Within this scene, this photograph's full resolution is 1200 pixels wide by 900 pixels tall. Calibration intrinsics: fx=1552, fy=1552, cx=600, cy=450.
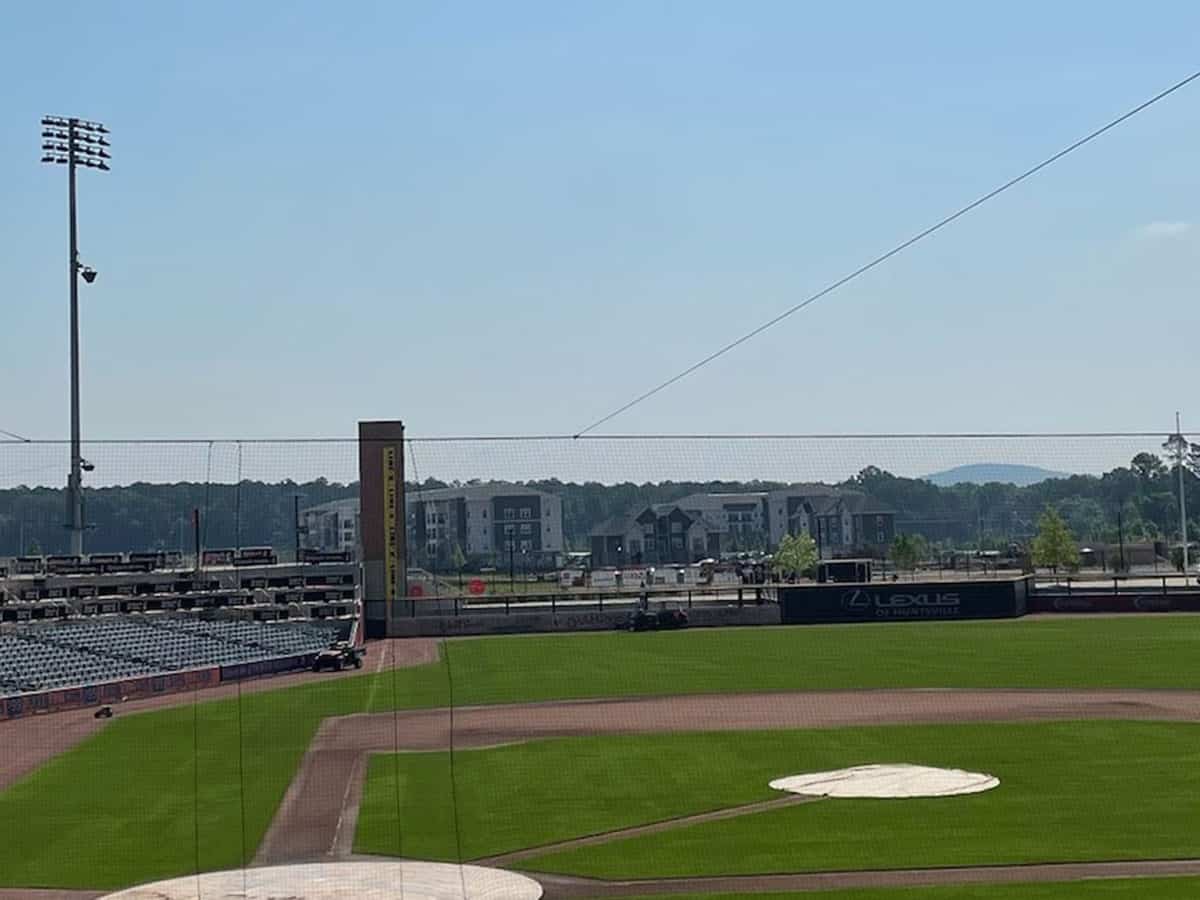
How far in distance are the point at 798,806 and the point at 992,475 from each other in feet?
20.4

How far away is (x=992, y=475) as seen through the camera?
83.0ft

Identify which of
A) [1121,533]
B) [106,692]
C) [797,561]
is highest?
[1121,533]

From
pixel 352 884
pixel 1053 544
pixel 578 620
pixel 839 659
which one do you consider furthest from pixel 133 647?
pixel 352 884

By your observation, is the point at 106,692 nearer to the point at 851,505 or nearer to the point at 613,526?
the point at 613,526

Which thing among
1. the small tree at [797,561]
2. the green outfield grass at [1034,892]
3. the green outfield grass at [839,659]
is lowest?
the green outfield grass at [1034,892]

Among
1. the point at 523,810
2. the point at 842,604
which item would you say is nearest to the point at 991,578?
the point at 842,604

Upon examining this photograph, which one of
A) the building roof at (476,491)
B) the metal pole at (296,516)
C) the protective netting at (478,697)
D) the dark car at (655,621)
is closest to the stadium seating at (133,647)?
the protective netting at (478,697)

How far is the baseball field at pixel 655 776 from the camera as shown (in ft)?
67.5

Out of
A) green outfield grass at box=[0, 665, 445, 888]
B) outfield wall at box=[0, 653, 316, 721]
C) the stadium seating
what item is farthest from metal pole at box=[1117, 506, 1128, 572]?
the stadium seating

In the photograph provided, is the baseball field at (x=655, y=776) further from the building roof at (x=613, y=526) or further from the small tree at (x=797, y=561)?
the building roof at (x=613, y=526)

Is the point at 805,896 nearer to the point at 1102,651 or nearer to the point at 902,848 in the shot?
the point at 902,848

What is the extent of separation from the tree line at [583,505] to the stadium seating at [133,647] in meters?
11.1

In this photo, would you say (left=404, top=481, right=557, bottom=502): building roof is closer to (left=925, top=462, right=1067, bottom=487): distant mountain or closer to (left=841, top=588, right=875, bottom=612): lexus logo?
(left=925, top=462, right=1067, bottom=487): distant mountain

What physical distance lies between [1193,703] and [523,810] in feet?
65.9
